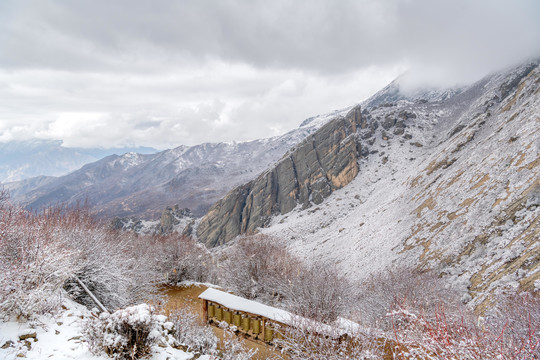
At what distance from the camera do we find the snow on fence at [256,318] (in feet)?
30.1

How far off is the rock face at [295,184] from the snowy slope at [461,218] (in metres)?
12.5

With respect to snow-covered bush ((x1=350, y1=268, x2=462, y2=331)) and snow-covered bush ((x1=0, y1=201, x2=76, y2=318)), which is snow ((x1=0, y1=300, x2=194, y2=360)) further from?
snow-covered bush ((x1=350, y1=268, x2=462, y2=331))

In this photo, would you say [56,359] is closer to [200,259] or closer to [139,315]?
[139,315]

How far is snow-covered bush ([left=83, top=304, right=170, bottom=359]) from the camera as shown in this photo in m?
6.79

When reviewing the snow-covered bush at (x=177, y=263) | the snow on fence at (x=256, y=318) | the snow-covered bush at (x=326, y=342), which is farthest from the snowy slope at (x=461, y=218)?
the snow-covered bush at (x=177, y=263)

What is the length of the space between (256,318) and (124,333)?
6.97 metres

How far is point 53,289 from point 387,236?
37.5 metres

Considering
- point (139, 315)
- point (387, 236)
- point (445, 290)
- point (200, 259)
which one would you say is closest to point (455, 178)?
point (387, 236)

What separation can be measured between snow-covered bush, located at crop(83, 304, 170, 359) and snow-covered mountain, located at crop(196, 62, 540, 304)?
16981 millimetres

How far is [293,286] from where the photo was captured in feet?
59.3

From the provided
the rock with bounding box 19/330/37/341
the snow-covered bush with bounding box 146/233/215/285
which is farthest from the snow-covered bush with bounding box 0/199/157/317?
the snow-covered bush with bounding box 146/233/215/285

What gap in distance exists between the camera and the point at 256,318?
12.7 meters

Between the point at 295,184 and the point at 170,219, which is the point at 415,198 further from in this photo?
the point at 170,219

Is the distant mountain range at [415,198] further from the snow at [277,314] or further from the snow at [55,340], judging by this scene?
the snow at [55,340]
